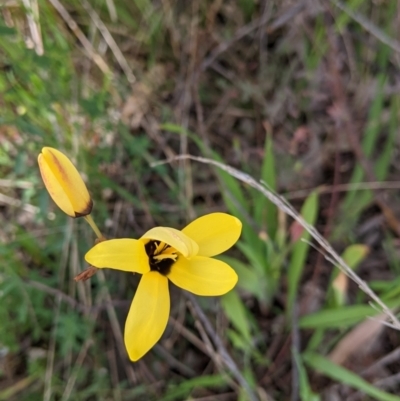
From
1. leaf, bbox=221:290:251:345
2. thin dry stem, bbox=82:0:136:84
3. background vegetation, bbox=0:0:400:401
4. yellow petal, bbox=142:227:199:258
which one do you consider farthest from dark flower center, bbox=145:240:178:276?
thin dry stem, bbox=82:0:136:84

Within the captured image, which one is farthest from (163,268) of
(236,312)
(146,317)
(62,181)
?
(236,312)

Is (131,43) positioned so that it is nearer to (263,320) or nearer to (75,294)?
(75,294)

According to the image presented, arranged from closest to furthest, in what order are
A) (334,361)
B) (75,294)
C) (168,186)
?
1. (334,361)
2. (75,294)
3. (168,186)

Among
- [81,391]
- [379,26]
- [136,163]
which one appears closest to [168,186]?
[136,163]

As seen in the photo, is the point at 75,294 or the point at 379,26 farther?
the point at 379,26

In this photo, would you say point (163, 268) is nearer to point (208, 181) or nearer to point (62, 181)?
point (62, 181)

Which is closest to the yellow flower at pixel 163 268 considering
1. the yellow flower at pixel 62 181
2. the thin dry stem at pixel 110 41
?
the yellow flower at pixel 62 181

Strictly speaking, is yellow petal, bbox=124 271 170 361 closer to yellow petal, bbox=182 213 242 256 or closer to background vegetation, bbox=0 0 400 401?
yellow petal, bbox=182 213 242 256
